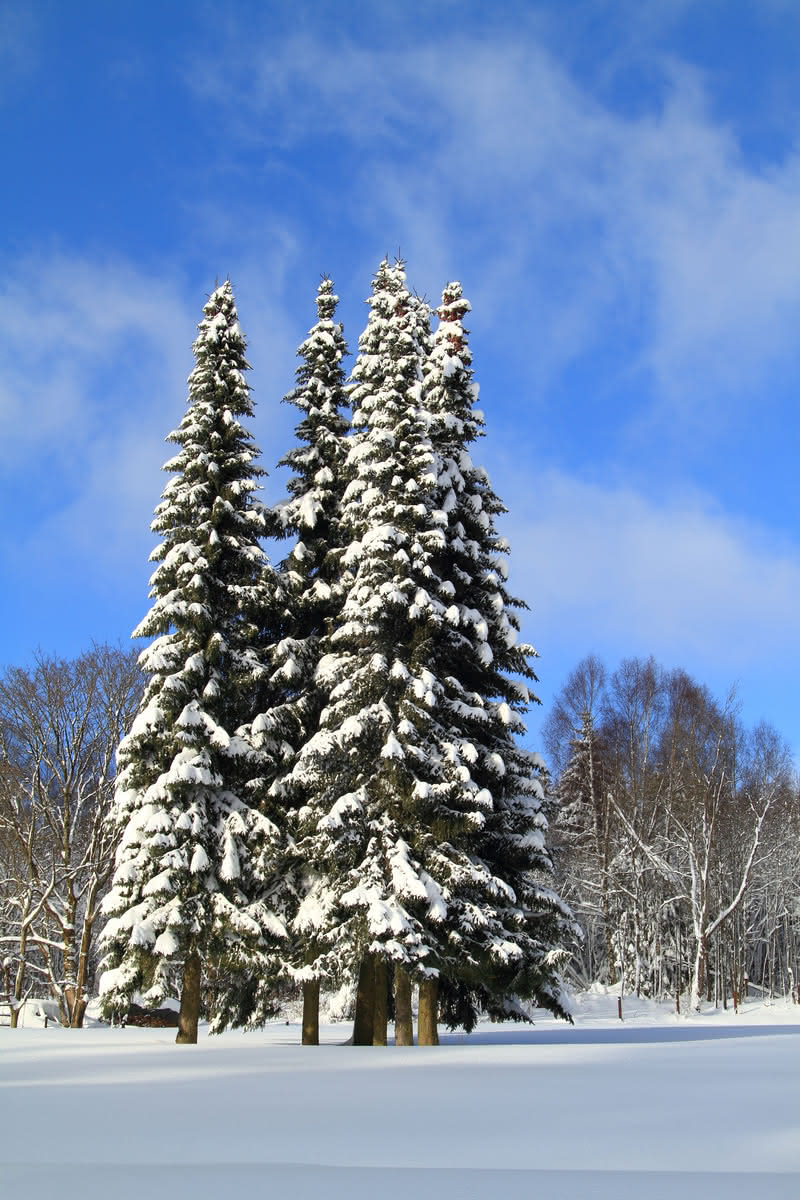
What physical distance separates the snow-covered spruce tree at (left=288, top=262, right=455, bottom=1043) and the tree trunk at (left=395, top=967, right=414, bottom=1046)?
56 cm

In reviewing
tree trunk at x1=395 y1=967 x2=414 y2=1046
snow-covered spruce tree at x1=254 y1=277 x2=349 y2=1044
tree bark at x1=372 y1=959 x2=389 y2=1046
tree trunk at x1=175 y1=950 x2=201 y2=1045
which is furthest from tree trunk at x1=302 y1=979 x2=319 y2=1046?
tree trunk at x1=175 y1=950 x2=201 y2=1045

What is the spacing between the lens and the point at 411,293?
24.9m

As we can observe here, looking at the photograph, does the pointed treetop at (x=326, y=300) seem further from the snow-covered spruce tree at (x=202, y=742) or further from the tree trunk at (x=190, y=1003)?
the tree trunk at (x=190, y=1003)

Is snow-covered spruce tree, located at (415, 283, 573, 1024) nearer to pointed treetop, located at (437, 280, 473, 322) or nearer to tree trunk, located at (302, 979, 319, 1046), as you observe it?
pointed treetop, located at (437, 280, 473, 322)

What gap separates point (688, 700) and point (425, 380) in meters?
32.2

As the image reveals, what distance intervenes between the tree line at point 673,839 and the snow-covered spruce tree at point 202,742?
22826mm

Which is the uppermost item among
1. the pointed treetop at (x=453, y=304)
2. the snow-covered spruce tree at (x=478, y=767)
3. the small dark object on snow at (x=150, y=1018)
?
the pointed treetop at (x=453, y=304)

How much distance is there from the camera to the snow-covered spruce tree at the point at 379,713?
19.5 meters

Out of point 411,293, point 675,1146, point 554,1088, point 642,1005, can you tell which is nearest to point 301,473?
point 411,293

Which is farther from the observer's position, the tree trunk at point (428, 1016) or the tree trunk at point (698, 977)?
the tree trunk at point (698, 977)

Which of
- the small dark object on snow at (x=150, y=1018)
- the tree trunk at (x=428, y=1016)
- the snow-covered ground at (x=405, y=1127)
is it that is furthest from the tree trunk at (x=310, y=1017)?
the small dark object on snow at (x=150, y=1018)

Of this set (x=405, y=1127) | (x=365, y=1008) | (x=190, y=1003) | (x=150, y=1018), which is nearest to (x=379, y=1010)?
(x=365, y=1008)

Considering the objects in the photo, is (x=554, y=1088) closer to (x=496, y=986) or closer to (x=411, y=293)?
(x=496, y=986)

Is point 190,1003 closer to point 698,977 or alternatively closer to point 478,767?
point 478,767
